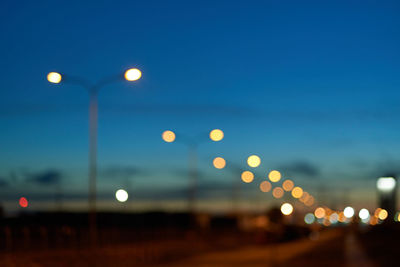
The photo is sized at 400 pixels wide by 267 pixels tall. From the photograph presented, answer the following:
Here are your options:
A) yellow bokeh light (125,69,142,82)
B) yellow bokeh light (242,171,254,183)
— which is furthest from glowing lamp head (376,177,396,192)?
yellow bokeh light (125,69,142,82)

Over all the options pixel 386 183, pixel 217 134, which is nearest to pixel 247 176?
pixel 217 134

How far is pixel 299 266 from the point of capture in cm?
3369

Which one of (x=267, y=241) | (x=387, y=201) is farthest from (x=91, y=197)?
(x=387, y=201)

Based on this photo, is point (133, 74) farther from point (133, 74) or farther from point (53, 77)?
point (53, 77)

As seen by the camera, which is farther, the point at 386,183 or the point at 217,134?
the point at 386,183

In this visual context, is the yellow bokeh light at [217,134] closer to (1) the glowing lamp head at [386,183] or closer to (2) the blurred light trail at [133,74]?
(2) the blurred light trail at [133,74]

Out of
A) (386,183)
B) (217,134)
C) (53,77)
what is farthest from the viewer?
(386,183)

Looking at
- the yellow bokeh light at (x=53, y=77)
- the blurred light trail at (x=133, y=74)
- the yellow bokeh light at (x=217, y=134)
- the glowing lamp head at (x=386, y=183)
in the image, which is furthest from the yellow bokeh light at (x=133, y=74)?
the glowing lamp head at (x=386, y=183)

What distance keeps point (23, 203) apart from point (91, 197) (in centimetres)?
1178

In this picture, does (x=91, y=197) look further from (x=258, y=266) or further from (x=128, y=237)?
(x=128, y=237)

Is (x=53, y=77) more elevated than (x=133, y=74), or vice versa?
(x=53, y=77)

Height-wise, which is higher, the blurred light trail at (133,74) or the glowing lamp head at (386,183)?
the glowing lamp head at (386,183)

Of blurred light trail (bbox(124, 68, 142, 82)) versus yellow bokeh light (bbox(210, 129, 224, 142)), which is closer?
blurred light trail (bbox(124, 68, 142, 82))

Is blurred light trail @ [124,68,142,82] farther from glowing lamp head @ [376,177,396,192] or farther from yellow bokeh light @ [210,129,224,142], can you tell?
glowing lamp head @ [376,177,396,192]
